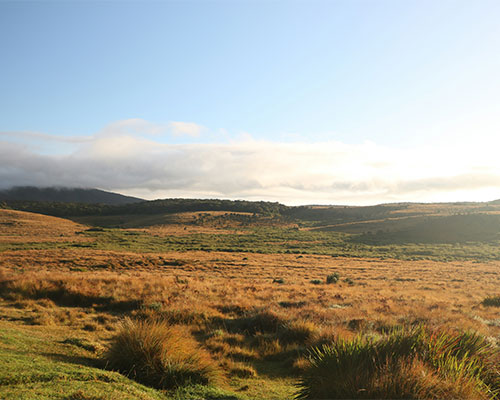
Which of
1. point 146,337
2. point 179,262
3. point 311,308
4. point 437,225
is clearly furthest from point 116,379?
point 437,225

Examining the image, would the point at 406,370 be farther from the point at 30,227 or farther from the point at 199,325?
the point at 30,227

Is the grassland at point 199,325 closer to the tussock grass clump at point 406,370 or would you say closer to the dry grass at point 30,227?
the tussock grass clump at point 406,370

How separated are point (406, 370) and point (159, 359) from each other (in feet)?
14.2

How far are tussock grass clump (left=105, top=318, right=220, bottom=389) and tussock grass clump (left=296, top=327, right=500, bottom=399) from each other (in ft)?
6.74

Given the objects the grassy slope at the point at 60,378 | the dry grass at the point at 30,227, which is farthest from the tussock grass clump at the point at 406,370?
the dry grass at the point at 30,227

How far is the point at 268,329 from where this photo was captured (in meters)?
11.1

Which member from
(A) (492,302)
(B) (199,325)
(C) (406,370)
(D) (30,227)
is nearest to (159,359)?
(C) (406,370)

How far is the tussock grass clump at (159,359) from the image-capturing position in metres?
6.08

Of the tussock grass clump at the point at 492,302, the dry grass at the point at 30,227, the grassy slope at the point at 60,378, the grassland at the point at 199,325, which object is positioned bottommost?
the dry grass at the point at 30,227

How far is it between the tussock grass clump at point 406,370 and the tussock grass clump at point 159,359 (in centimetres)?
205

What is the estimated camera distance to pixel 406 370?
4.45 m

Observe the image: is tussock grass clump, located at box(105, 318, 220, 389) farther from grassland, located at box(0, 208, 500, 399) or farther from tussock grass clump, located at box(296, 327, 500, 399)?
tussock grass clump, located at box(296, 327, 500, 399)

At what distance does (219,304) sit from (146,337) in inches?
316

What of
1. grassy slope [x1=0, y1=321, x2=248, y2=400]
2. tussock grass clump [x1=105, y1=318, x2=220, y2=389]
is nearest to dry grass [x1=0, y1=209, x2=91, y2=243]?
grassy slope [x1=0, y1=321, x2=248, y2=400]
